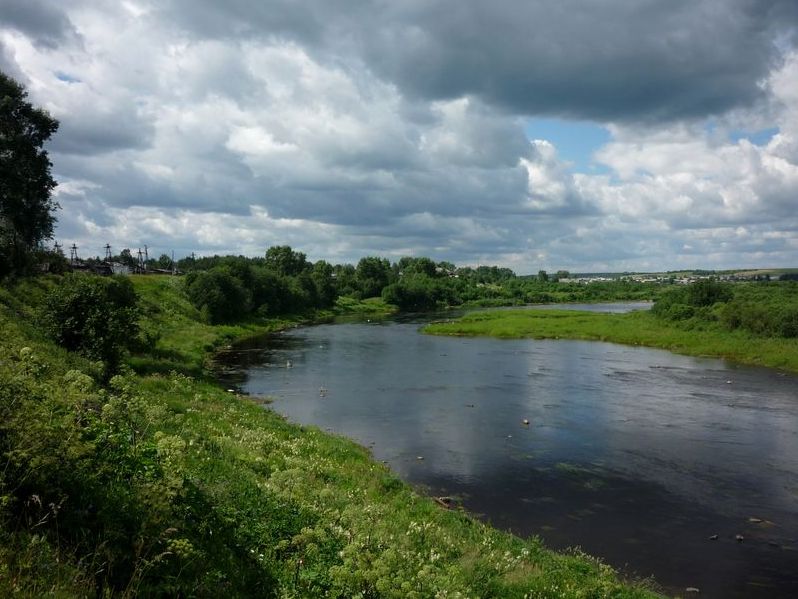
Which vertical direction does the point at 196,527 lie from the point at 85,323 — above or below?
below

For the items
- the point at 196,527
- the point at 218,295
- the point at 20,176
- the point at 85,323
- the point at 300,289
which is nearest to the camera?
the point at 196,527

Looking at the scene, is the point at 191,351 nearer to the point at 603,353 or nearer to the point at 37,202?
the point at 37,202

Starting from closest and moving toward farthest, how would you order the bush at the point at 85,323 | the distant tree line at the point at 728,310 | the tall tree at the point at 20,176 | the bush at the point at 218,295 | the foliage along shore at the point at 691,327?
the bush at the point at 85,323
the tall tree at the point at 20,176
the foliage along shore at the point at 691,327
the distant tree line at the point at 728,310
the bush at the point at 218,295

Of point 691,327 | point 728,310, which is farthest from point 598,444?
point 691,327

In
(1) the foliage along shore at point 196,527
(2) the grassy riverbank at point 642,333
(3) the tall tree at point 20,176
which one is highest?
(3) the tall tree at point 20,176

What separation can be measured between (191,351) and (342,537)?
46.1 m

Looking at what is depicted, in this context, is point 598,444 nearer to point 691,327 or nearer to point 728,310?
point 728,310

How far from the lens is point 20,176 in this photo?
39781mm

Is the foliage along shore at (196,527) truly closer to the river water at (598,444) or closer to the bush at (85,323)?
the river water at (598,444)

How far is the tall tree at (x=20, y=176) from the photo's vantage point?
1544 inches

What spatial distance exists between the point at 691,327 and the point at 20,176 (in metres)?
80.8

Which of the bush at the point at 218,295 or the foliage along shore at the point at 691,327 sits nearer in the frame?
the foliage along shore at the point at 691,327

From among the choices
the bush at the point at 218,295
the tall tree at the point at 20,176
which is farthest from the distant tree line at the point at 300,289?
the tall tree at the point at 20,176

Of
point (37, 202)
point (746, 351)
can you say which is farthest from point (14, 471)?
point (746, 351)
